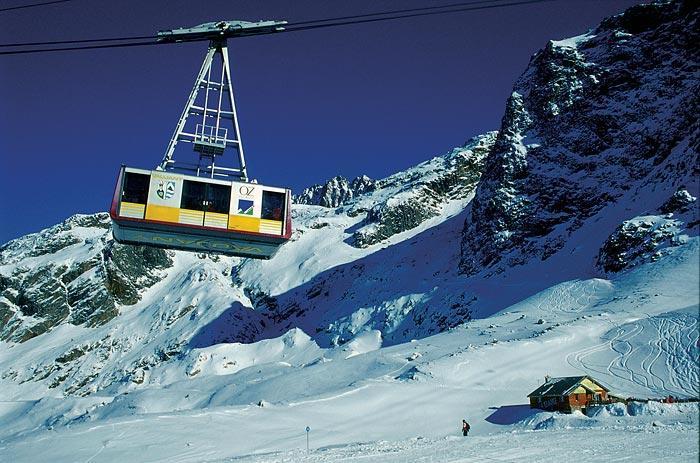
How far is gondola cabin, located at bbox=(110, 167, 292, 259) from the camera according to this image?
21719 millimetres

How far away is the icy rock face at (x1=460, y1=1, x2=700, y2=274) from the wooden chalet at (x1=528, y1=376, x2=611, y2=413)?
57.1 m

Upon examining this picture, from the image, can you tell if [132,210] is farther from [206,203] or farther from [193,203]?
[206,203]

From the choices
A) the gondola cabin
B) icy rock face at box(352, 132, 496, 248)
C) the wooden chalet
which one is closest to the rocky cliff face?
icy rock face at box(352, 132, 496, 248)

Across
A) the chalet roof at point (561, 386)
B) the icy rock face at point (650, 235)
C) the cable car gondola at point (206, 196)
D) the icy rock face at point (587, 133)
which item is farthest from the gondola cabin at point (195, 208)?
the icy rock face at point (587, 133)

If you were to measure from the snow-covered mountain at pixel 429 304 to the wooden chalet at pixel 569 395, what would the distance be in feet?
5.91

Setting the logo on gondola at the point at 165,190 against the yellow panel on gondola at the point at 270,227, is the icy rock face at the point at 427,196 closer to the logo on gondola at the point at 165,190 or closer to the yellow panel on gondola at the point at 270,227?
the yellow panel on gondola at the point at 270,227

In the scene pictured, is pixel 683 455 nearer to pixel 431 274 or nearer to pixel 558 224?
pixel 558 224

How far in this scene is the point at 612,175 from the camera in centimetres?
10531

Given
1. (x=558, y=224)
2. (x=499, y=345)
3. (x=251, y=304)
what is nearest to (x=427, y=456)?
(x=499, y=345)

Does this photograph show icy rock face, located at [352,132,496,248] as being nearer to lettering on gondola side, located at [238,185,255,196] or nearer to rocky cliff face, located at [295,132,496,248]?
rocky cliff face, located at [295,132,496,248]

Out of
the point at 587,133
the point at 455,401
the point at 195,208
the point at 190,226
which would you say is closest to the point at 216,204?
the point at 195,208

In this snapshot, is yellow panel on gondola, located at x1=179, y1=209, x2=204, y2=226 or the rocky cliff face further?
the rocky cliff face

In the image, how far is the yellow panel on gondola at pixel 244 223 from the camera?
2206 centimetres

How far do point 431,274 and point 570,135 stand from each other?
3707 cm
